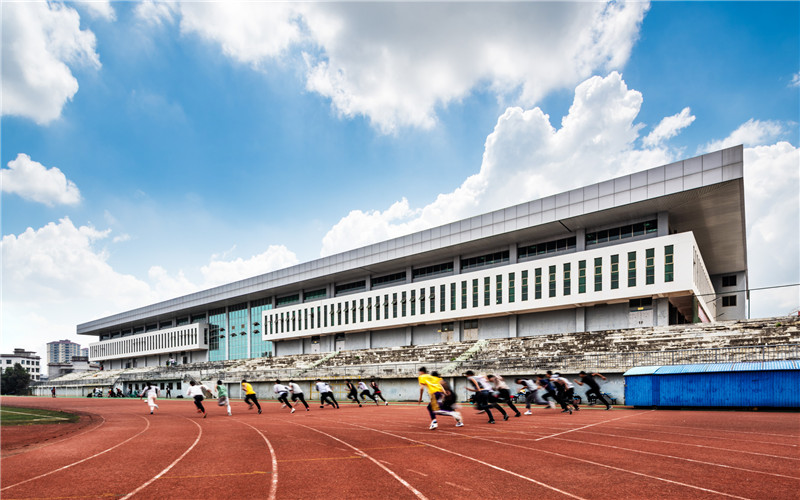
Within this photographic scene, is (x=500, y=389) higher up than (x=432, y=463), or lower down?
lower down

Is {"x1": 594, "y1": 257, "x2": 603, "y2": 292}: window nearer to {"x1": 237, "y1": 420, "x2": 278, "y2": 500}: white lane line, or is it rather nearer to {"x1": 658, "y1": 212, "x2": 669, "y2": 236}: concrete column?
{"x1": 658, "y1": 212, "x2": 669, "y2": 236}: concrete column

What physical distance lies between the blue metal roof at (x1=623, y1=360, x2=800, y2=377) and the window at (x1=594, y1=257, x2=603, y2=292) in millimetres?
14511

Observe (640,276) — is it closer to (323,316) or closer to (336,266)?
(336,266)

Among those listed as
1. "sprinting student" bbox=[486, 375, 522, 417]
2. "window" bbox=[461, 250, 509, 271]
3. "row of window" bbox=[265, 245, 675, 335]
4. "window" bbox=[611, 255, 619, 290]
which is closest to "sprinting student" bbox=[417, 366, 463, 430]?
"sprinting student" bbox=[486, 375, 522, 417]

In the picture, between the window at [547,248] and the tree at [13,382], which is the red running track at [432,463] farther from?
the tree at [13,382]

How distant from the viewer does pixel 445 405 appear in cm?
1403

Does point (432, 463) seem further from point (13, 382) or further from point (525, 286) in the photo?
point (13, 382)

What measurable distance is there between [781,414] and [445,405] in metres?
12.4

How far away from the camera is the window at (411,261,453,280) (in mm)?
48781

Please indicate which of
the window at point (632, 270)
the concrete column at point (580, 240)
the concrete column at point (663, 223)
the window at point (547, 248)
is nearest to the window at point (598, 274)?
the window at point (632, 270)

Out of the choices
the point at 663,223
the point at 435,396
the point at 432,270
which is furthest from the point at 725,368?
the point at 432,270

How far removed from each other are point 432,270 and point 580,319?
15.8 metres

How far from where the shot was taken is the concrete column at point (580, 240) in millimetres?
39156

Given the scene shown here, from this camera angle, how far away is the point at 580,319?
39.0m
